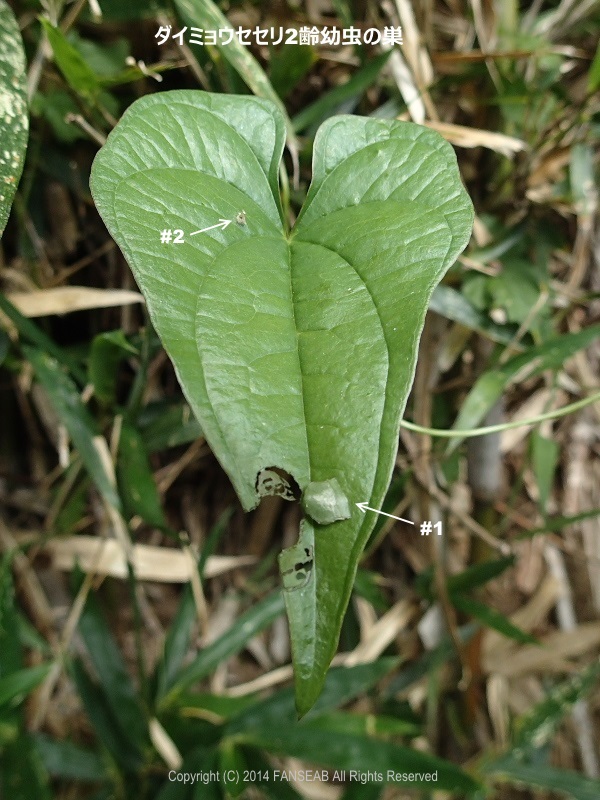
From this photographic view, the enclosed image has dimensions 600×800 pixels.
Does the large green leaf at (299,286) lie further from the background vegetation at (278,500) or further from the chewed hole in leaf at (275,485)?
the background vegetation at (278,500)

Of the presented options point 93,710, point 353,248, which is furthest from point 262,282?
point 93,710

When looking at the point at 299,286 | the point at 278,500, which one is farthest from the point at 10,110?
the point at 278,500

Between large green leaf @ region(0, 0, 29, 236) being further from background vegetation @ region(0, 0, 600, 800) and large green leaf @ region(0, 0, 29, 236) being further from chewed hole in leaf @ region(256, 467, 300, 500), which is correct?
chewed hole in leaf @ region(256, 467, 300, 500)

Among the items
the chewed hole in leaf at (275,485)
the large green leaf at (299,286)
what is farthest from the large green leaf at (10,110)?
the chewed hole in leaf at (275,485)

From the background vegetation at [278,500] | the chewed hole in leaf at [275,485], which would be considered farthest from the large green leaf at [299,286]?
the background vegetation at [278,500]

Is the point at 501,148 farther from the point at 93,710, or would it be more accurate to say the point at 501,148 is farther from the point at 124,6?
the point at 93,710

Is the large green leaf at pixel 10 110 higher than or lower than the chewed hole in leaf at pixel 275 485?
higher

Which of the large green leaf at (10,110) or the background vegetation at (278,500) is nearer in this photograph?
the large green leaf at (10,110)
